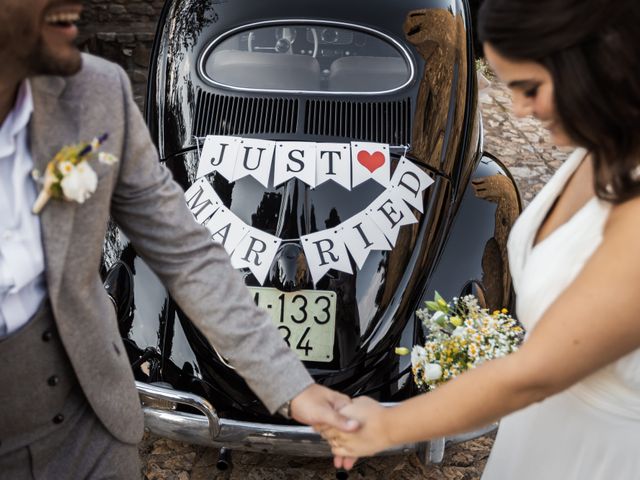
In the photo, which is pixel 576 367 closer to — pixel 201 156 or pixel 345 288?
pixel 345 288

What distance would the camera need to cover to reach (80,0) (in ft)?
5.25

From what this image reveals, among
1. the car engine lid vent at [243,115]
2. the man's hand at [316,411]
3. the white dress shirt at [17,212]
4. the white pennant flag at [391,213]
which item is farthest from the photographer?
the car engine lid vent at [243,115]

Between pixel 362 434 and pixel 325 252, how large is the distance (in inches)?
55.1

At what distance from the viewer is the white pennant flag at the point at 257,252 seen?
10.9 ft

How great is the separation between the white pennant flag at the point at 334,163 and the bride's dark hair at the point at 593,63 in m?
1.95

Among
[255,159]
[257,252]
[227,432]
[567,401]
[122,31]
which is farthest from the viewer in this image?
[122,31]

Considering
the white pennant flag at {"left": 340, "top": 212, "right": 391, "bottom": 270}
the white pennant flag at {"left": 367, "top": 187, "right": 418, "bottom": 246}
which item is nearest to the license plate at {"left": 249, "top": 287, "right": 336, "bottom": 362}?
the white pennant flag at {"left": 340, "top": 212, "right": 391, "bottom": 270}

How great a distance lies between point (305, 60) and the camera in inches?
165

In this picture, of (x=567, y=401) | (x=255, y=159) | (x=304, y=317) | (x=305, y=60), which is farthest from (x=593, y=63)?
(x=305, y=60)

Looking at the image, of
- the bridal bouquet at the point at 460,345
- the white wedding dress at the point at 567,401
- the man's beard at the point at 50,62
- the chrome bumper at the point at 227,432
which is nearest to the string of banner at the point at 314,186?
the chrome bumper at the point at 227,432

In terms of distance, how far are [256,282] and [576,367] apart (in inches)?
74.4

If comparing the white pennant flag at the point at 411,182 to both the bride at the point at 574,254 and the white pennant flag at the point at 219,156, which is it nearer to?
the white pennant flag at the point at 219,156

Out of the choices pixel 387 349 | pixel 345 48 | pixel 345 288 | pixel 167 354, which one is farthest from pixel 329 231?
pixel 345 48

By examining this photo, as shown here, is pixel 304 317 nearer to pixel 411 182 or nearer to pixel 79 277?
pixel 411 182
